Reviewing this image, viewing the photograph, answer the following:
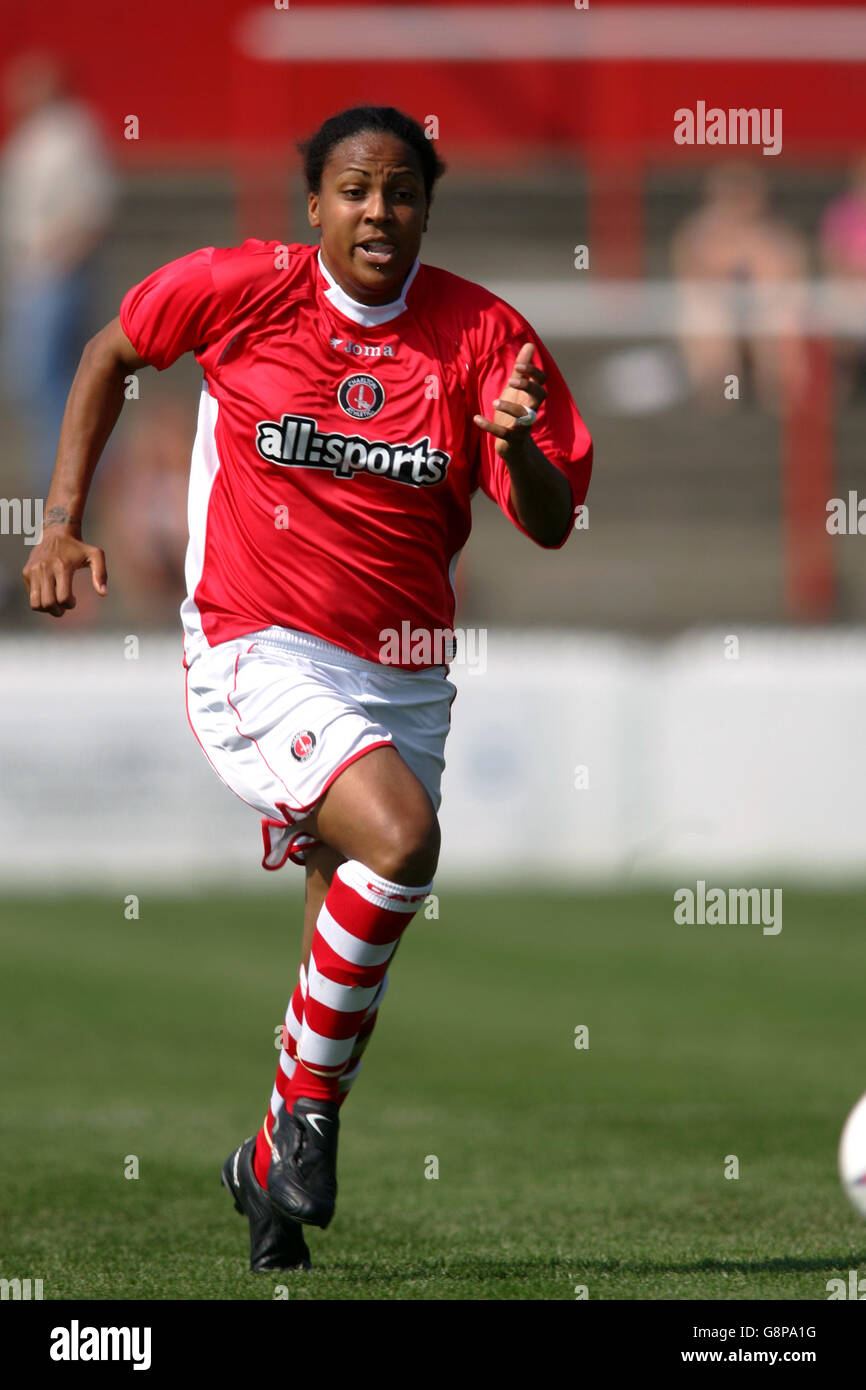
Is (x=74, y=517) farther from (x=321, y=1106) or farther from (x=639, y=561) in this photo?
(x=639, y=561)

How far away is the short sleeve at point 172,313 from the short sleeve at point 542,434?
666 mm

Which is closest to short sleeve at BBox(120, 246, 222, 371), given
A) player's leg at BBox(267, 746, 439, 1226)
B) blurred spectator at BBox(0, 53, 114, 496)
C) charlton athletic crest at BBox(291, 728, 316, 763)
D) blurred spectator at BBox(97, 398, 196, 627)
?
charlton athletic crest at BBox(291, 728, 316, 763)

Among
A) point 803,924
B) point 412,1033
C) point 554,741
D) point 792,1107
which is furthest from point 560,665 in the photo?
point 792,1107

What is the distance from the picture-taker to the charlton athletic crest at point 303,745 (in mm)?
4754

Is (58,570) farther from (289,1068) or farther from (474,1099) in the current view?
(474,1099)

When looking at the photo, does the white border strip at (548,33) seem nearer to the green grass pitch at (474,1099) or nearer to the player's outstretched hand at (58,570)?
the green grass pitch at (474,1099)

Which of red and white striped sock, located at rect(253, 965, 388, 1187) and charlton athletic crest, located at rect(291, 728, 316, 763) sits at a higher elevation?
charlton athletic crest, located at rect(291, 728, 316, 763)

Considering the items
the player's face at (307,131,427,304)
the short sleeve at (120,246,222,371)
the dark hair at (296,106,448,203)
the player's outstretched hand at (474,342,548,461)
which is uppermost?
the dark hair at (296,106,448,203)

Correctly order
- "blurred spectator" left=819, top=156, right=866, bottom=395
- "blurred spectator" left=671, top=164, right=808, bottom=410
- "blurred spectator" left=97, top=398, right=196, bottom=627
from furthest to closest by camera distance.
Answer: "blurred spectator" left=819, top=156, right=866, bottom=395 → "blurred spectator" left=671, top=164, right=808, bottom=410 → "blurred spectator" left=97, top=398, right=196, bottom=627

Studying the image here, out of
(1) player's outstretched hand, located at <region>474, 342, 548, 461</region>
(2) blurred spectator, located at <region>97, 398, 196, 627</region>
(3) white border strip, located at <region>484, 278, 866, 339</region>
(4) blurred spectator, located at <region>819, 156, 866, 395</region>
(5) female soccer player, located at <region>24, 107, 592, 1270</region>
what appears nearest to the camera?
(1) player's outstretched hand, located at <region>474, 342, 548, 461</region>

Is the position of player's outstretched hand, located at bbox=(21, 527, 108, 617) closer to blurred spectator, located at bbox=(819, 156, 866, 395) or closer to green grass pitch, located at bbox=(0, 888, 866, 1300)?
green grass pitch, located at bbox=(0, 888, 866, 1300)

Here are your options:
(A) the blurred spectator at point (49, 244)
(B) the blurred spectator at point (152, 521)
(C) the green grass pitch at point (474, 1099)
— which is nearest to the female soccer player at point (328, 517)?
(C) the green grass pitch at point (474, 1099)

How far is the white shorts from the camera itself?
477 cm
